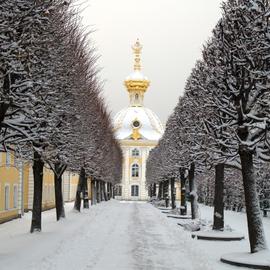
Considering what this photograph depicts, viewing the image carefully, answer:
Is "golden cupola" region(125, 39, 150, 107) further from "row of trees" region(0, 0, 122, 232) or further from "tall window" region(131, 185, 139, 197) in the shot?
"row of trees" region(0, 0, 122, 232)

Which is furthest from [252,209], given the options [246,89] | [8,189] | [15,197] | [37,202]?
[15,197]

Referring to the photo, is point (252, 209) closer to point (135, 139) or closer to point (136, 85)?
point (135, 139)

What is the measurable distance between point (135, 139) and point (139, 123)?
581cm

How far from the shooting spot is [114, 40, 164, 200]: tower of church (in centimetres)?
12816

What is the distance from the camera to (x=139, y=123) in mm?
136750

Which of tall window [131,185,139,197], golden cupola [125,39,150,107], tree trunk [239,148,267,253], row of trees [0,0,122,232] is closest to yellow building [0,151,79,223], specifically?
row of trees [0,0,122,232]

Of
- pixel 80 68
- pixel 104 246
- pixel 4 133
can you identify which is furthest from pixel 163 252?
pixel 80 68

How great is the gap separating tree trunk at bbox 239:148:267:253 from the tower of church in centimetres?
10328

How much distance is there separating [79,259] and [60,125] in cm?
769

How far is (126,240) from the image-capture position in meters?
22.7

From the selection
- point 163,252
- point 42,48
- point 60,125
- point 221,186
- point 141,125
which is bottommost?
point 163,252

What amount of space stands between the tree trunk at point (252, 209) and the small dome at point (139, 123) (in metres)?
115

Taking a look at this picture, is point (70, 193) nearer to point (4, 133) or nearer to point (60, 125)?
point (60, 125)

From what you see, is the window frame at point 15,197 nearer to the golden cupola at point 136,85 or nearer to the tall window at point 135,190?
the tall window at point 135,190
